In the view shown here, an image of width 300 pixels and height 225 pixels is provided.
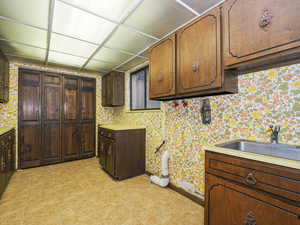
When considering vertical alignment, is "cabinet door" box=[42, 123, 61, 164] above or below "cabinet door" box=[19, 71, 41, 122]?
below

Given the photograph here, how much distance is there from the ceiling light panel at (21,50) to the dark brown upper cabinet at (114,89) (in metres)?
1.44

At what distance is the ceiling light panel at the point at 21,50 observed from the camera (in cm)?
237

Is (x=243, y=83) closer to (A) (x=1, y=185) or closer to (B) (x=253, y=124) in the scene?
(B) (x=253, y=124)

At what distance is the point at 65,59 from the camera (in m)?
2.99

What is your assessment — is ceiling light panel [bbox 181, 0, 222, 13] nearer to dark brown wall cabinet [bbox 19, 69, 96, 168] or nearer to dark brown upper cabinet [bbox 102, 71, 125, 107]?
dark brown upper cabinet [bbox 102, 71, 125, 107]

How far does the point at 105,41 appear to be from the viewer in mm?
2244

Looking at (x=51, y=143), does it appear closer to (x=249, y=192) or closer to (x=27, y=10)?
(x=27, y=10)

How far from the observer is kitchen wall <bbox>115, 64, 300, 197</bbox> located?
1.25 metres

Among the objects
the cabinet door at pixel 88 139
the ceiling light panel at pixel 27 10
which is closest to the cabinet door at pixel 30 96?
the cabinet door at pixel 88 139

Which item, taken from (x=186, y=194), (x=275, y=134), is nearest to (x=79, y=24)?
(x=275, y=134)

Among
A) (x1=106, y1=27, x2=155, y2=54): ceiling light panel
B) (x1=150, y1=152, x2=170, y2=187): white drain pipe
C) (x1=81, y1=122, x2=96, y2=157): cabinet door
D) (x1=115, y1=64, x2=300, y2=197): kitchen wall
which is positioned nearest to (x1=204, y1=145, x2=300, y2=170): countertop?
(x1=115, y1=64, x2=300, y2=197): kitchen wall

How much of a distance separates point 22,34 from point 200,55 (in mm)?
2462

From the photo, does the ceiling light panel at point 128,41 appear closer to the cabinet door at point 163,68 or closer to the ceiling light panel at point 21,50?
the cabinet door at point 163,68

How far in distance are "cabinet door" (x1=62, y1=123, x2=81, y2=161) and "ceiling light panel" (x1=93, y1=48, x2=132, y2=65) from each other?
194 centimetres
